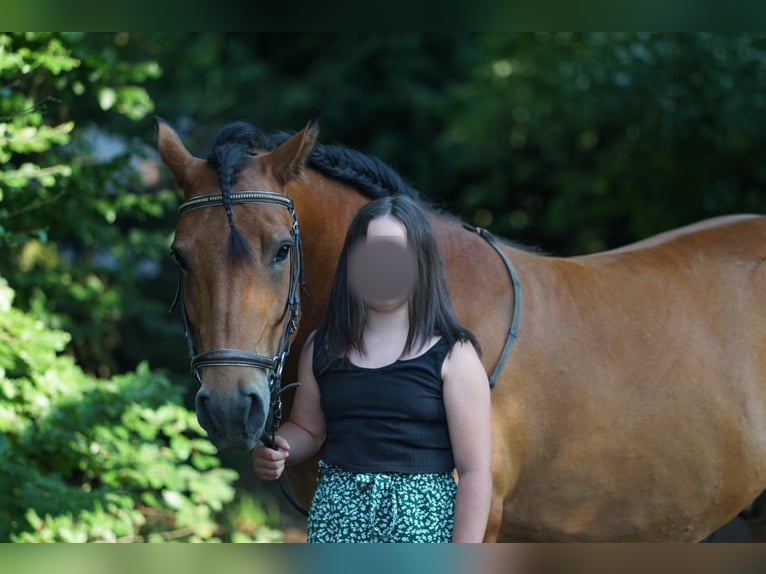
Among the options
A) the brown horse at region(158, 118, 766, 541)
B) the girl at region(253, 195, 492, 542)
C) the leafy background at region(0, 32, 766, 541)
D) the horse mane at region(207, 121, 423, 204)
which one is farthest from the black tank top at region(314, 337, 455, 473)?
the leafy background at region(0, 32, 766, 541)

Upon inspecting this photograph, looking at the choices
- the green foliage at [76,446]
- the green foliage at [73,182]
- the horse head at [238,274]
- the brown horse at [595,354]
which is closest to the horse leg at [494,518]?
the brown horse at [595,354]

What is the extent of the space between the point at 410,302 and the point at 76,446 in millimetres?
2253

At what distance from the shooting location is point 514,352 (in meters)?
3.02

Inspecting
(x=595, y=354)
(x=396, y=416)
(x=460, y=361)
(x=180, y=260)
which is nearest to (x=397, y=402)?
(x=396, y=416)

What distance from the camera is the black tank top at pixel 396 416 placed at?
7.43 feet

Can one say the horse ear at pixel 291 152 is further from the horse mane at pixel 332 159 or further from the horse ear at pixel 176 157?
the horse ear at pixel 176 157

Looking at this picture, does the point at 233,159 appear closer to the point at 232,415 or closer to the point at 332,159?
the point at 332,159

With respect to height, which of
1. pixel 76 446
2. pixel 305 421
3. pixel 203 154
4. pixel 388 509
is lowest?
pixel 76 446

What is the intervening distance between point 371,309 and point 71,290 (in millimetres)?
3543

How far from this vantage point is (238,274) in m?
2.36

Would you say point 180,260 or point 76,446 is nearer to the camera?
point 180,260

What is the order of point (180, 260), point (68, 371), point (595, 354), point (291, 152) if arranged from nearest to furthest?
point (180, 260) → point (291, 152) → point (595, 354) → point (68, 371)

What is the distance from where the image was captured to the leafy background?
12.5 feet
